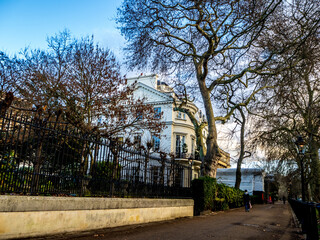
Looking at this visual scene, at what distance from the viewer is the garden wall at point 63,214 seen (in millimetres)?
4594

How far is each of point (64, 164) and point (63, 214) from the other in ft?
3.98

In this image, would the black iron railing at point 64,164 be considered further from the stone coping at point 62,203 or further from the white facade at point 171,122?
the white facade at point 171,122

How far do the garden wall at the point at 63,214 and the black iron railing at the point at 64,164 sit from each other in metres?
0.45

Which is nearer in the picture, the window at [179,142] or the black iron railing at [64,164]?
the black iron railing at [64,164]

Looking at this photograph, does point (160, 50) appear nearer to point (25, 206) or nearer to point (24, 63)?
point (24, 63)

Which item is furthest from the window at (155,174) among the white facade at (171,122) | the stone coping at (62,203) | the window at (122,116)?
the white facade at (171,122)

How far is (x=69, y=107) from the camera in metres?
14.8

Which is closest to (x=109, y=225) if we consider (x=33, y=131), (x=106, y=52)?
(x=33, y=131)

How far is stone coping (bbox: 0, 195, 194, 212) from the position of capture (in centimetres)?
459

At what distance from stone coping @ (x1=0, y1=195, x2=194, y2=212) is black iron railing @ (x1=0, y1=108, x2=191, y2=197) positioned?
0.42 metres

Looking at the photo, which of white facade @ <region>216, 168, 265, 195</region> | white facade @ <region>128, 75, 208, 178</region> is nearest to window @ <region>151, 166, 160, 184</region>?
white facade @ <region>128, 75, 208, 178</region>

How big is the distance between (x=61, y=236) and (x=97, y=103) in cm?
1084

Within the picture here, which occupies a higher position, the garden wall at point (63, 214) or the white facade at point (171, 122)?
the white facade at point (171, 122)

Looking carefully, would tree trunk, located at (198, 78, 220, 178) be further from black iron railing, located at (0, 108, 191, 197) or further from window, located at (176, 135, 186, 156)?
window, located at (176, 135, 186, 156)
